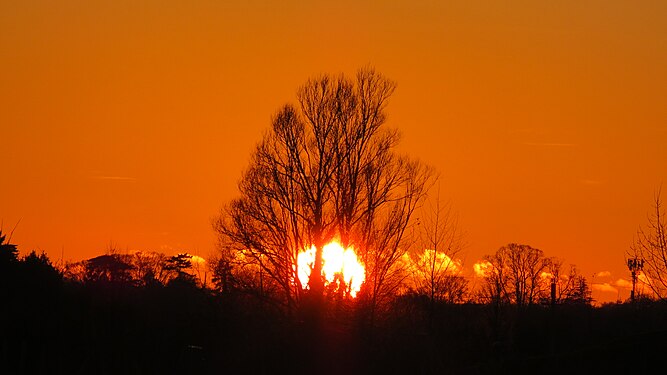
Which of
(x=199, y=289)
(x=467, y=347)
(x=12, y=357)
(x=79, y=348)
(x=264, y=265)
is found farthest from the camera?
(x=264, y=265)

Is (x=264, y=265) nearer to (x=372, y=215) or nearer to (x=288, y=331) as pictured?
Answer: (x=372, y=215)

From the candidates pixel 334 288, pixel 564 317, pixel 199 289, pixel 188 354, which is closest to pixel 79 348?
pixel 188 354

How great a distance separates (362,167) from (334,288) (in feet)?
30.1

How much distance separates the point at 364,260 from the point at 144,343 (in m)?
18.6

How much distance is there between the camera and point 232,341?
1107 inches

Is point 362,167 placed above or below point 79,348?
above

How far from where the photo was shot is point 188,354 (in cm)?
2481

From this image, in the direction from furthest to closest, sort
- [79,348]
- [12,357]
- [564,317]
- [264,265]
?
[564,317] < [264,265] < [79,348] < [12,357]

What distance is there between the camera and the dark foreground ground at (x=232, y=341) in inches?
854

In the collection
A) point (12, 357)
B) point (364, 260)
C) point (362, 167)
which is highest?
point (362, 167)

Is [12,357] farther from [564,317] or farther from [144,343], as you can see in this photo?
[564,317]

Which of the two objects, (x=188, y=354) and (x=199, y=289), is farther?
(x=199, y=289)

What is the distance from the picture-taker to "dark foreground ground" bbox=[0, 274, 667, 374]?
2169 cm

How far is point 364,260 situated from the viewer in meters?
41.3
